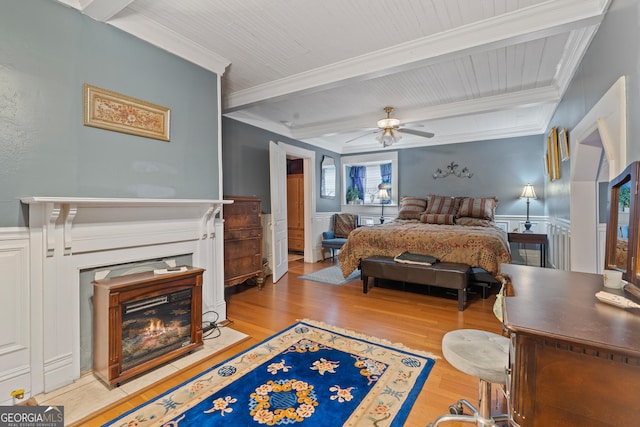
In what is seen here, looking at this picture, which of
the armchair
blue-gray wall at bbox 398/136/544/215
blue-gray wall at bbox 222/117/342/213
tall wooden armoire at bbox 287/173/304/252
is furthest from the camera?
tall wooden armoire at bbox 287/173/304/252

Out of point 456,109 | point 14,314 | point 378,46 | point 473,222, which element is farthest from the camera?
point 473,222

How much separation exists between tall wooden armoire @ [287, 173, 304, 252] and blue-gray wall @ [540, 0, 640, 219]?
4885mm

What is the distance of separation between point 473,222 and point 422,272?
1.98 metres

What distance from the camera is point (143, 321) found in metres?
2.03

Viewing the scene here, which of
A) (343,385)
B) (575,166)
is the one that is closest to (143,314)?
(343,385)

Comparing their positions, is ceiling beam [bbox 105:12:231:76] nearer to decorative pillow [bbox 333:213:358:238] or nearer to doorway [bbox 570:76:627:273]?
doorway [bbox 570:76:627:273]

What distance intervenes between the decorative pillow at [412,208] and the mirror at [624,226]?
403 cm

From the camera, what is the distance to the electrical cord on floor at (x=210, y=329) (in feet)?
8.55

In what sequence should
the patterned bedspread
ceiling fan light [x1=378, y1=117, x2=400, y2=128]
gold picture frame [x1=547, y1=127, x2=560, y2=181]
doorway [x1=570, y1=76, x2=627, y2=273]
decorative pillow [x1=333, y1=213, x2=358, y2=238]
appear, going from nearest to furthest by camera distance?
doorway [x1=570, y1=76, x2=627, y2=273] < the patterned bedspread < gold picture frame [x1=547, y1=127, x2=560, y2=181] < ceiling fan light [x1=378, y1=117, x2=400, y2=128] < decorative pillow [x1=333, y1=213, x2=358, y2=238]

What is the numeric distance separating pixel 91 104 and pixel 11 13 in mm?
554

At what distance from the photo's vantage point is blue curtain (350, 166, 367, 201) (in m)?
6.89

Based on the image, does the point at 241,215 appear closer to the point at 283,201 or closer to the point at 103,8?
the point at 283,201

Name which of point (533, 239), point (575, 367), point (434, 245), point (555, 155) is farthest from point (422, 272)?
point (575, 367)

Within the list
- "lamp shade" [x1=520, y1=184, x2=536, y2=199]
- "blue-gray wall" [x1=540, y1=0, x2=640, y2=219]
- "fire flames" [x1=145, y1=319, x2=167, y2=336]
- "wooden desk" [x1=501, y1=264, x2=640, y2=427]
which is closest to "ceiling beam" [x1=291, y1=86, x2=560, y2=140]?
"blue-gray wall" [x1=540, y1=0, x2=640, y2=219]
